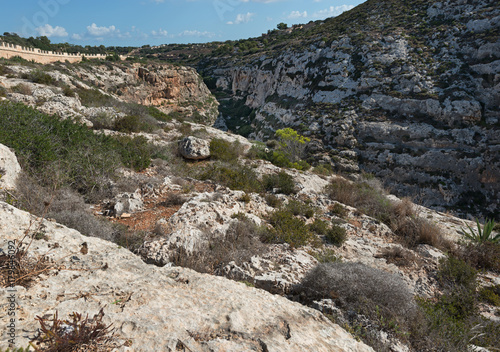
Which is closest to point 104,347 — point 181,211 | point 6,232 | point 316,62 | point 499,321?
point 6,232

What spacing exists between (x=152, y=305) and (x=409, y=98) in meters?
26.2

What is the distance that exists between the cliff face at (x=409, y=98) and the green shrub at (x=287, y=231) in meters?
15.4

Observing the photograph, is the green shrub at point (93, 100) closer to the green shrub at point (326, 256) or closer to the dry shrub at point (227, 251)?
the dry shrub at point (227, 251)

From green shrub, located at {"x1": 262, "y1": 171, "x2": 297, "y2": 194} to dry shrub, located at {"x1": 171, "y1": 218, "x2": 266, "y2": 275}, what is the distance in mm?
3247

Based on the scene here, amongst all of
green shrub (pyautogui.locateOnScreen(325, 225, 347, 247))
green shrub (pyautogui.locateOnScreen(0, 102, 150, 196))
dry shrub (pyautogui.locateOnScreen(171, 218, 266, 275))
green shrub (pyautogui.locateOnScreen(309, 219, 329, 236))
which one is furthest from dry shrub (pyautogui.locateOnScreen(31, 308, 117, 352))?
green shrub (pyautogui.locateOnScreen(309, 219, 329, 236))

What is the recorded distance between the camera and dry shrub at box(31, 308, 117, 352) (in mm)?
1585

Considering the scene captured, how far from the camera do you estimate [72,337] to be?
1656 millimetres

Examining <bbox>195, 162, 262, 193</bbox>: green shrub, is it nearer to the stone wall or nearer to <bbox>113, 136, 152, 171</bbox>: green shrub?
<bbox>113, 136, 152, 171</bbox>: green shrub

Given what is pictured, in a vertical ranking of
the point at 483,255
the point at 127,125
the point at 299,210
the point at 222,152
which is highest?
the point at 127,125

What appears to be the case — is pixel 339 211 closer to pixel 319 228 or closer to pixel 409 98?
pixel 319 228

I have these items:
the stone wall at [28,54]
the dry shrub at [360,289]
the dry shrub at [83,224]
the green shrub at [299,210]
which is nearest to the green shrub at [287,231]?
the green shrub at [299,210]

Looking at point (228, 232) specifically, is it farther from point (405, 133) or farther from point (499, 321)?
point (405, 133)

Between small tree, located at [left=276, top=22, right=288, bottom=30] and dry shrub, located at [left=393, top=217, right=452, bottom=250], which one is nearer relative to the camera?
dry shrub, located at [left=393, top=217, right=452, bottom=250]

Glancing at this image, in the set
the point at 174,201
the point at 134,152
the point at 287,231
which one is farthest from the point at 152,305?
the point at 134,152
